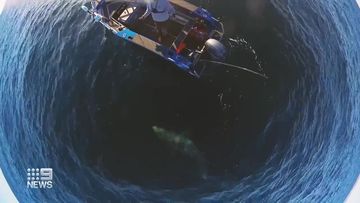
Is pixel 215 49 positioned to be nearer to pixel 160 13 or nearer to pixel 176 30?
pixel 176 30

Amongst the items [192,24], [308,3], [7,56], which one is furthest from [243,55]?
[7,56]

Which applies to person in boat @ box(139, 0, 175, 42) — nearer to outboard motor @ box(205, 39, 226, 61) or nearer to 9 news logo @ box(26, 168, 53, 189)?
outboard motor @ box(205, 39, 226, 61)

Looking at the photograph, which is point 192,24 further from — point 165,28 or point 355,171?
point 355,171

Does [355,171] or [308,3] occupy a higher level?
[308,3]

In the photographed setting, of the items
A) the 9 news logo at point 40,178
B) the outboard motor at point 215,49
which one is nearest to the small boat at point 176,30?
the outboard motor at point 215,49

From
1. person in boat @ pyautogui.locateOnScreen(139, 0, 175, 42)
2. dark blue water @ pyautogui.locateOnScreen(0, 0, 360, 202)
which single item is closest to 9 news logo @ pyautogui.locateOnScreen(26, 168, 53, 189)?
dark blue water @ pyautogui.locateOnScreen(0, 0, 360, 202)

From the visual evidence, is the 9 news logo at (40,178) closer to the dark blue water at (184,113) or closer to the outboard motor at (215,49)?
the dark blue water at (184,113)
